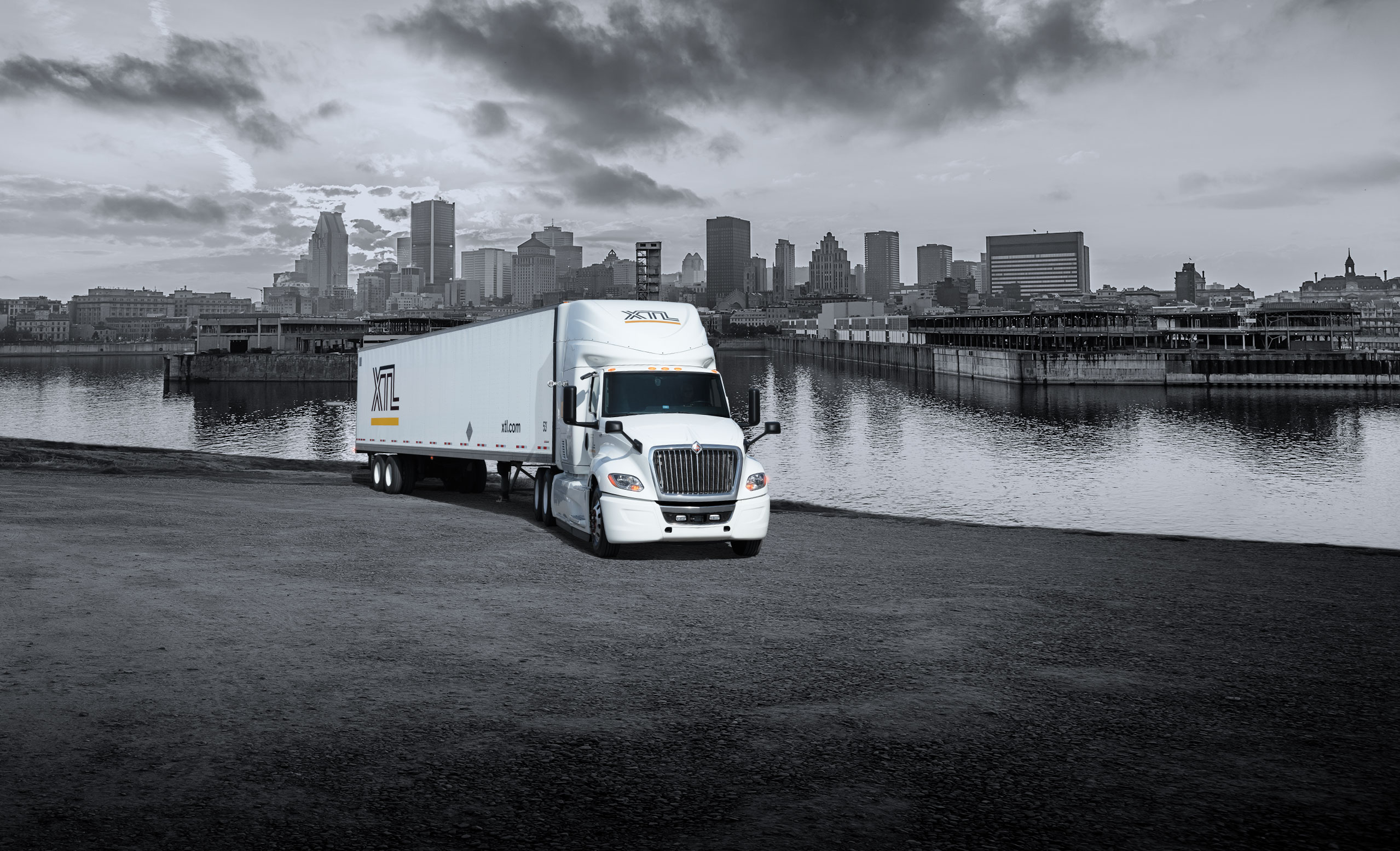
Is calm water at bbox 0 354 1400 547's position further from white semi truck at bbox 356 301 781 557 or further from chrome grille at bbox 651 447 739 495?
chrome grille at bbox 651 447 739 495

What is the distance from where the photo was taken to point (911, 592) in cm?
1465

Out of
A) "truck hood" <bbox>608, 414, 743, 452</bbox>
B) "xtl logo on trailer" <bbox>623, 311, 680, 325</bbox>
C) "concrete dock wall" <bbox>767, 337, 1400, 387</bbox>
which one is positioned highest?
"concrete dock wall" <bbox>767, 337, 1400, 387</bbox>

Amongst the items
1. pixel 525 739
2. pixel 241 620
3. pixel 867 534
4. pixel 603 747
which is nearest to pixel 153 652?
pixel 241 620

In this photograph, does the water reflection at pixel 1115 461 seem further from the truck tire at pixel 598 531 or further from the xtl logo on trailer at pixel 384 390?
the truck tire at pixel 598 531

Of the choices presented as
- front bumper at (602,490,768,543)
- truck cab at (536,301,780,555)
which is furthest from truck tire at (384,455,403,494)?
front bumper at (602,490,768,543)

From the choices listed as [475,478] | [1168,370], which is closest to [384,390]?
[475,478]

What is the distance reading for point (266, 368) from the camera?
153 metres

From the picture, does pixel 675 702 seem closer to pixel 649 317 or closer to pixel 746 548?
pixel 746 548

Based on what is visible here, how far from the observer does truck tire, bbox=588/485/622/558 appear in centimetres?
1692

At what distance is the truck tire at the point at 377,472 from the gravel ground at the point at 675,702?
531 inches

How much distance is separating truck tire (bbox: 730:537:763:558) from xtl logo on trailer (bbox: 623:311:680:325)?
4482mm

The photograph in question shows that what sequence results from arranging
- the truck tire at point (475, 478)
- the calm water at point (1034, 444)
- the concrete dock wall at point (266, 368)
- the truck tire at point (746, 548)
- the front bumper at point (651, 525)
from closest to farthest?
1. the front bumper at point (651, 525)
2. the truck tire at point (746, 548)
3. the truck tire at point (475, 478)
4. the calm water at point (1034, 444)
5. the concrete dock wall at point (266, 368)

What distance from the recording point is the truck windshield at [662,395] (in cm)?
1805

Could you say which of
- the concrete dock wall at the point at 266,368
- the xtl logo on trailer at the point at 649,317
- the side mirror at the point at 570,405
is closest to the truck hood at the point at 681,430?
the side mirror at the point at 570,405
